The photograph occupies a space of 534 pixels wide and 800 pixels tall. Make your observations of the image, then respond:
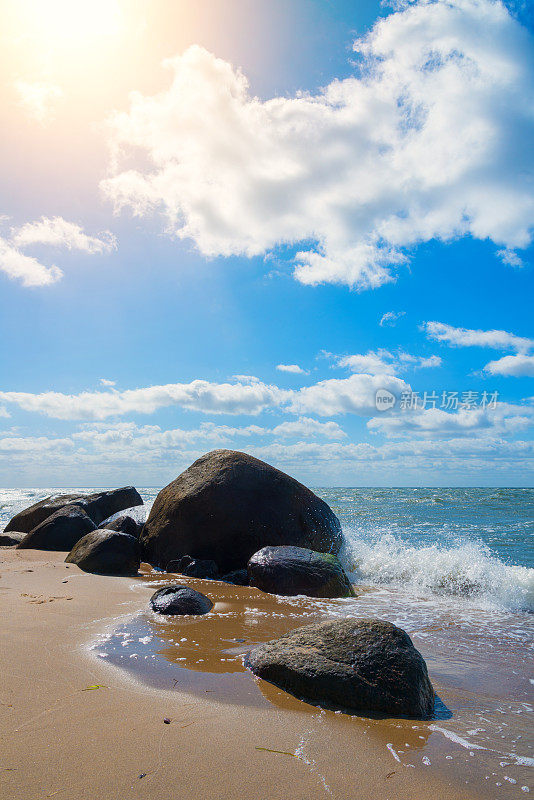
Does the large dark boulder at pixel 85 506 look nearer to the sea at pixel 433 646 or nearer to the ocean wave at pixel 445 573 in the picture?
the sea at pixel 433 646

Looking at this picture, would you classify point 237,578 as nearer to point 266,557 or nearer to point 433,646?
point 266,557

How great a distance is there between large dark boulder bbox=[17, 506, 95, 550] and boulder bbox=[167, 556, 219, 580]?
10.2 ft

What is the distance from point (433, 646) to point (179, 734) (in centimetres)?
320

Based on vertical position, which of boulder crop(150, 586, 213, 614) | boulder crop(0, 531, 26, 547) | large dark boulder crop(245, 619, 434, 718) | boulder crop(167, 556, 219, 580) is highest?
large dark boulder crop(245, 619, 434, 718)

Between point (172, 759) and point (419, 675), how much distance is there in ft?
6.06

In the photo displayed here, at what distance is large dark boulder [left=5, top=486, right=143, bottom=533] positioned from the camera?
13500mm

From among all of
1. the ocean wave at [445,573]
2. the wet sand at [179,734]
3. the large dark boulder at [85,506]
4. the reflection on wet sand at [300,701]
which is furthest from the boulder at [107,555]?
→ the large dark boulder at [85,506]

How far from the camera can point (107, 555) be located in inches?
310

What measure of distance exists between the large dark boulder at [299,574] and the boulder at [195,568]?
1153 mm

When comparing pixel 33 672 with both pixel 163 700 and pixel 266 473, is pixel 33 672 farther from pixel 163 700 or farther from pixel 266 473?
pixel 266 473

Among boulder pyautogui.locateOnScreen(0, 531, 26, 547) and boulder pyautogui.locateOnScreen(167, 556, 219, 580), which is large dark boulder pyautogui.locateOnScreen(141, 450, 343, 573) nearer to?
boulder pyautogui.locateOnScreen(167, 556, 219, 580)

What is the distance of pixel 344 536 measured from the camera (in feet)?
34.0

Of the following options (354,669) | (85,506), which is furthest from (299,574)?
(85,506)

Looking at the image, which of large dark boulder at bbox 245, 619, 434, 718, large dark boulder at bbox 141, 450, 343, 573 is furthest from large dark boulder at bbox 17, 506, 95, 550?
large dark boulder at bbox 245, 619, 434, 718
